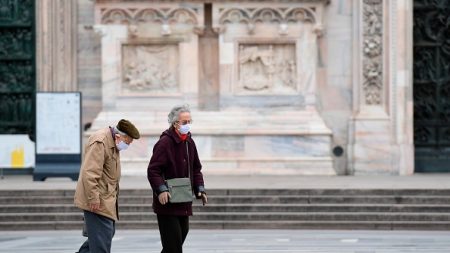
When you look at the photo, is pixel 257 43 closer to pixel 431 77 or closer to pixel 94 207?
pixel 431 77

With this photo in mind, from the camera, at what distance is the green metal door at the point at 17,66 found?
1029 inches

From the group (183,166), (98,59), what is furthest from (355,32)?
(183,166)

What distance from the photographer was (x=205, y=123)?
79.5 ft

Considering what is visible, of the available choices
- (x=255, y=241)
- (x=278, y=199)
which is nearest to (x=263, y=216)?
(x=278, y=199)

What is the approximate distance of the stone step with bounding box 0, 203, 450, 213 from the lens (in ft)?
60.3

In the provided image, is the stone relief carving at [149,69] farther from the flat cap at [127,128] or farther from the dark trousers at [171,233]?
the flat cap at [127,128]

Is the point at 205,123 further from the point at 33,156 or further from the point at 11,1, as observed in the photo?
the point at 11,1

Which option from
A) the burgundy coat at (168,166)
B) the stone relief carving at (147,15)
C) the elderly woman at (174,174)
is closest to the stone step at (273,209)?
the stone relief carving at (147,15)

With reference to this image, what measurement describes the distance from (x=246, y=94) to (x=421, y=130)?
13.4 feet

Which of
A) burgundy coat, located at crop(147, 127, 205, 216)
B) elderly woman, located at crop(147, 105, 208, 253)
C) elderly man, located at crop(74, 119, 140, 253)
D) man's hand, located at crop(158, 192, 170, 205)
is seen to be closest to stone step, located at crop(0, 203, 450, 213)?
elderly woman, located at crop(147, 105, 208, 253)

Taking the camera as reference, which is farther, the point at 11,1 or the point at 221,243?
the point at 11,1

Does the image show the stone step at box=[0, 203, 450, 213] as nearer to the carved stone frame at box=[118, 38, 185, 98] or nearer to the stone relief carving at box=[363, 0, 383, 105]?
the carved stone frame at box=[118, 38, 185, 98]

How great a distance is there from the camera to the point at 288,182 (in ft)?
69.8

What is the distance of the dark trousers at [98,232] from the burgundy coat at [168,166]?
547mm
